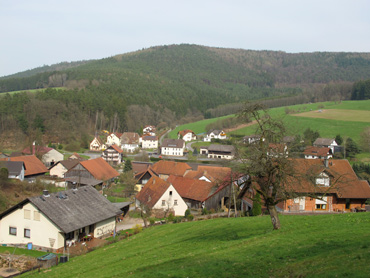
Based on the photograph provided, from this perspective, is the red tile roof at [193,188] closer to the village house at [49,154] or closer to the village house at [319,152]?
the village house at [49,154]

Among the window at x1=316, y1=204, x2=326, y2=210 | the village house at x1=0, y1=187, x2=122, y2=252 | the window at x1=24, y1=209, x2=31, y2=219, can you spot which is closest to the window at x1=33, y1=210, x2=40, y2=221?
the village house at x1=0, y1=187, x2=122, y2=252

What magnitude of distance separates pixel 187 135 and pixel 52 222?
93.8 metres

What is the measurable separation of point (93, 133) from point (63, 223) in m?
85.9

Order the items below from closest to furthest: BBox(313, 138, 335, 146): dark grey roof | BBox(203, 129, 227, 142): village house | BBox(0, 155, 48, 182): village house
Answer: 1. BBox(0, 155, 48, 182): village house
2. BBox(313, 138, 335, 146): dark grey roof
3. BBox(203, 129, 227, 142): village house

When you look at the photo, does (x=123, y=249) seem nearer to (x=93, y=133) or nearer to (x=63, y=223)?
(x=63, y=223)

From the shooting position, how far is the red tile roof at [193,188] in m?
40.3

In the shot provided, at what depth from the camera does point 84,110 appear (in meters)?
111

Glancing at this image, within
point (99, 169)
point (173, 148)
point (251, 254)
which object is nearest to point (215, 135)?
point (173, 148)

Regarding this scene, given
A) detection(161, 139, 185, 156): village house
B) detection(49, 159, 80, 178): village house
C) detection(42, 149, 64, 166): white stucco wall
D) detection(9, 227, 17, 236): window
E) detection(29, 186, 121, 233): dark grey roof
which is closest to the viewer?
detection(29, 186, 121, 233): dark grey roof

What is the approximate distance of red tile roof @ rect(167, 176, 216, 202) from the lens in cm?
4028

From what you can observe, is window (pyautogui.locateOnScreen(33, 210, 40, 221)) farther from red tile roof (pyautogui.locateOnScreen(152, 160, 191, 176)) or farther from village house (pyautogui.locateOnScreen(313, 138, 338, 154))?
village house (pyautogui.locateOnScreen(313, 138, 338, 154))

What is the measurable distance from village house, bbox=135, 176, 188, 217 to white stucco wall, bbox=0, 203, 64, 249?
11.7m

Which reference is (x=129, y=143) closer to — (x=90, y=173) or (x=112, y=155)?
(x=112, y=155)

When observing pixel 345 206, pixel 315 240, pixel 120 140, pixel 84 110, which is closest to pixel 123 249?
pixel 315 240
